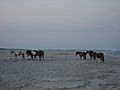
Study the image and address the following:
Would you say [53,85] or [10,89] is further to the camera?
[53,85]

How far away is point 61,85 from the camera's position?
41.8 ft

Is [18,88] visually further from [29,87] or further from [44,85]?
[44,85]

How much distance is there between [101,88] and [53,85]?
2491 mm

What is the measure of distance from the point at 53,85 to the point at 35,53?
24844 millimetres

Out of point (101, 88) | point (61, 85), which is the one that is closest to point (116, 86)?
point (101, 88)

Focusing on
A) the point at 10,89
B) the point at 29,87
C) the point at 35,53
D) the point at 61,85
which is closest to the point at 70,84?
the point at 61,85

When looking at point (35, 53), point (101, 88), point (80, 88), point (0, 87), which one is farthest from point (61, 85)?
point (35, 53)

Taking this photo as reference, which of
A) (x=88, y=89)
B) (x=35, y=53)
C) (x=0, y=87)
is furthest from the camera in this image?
(x=35, y=53)

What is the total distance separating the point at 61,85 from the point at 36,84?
1365 millimetres

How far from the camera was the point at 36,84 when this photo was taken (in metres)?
13.1

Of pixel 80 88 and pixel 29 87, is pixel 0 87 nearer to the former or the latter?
pixel 29 87

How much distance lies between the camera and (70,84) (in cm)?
1306

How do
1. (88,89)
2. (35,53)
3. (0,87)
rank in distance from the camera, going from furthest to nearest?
(35,53) → (0,87) → (88,89)

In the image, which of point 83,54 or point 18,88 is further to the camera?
point 83,54
